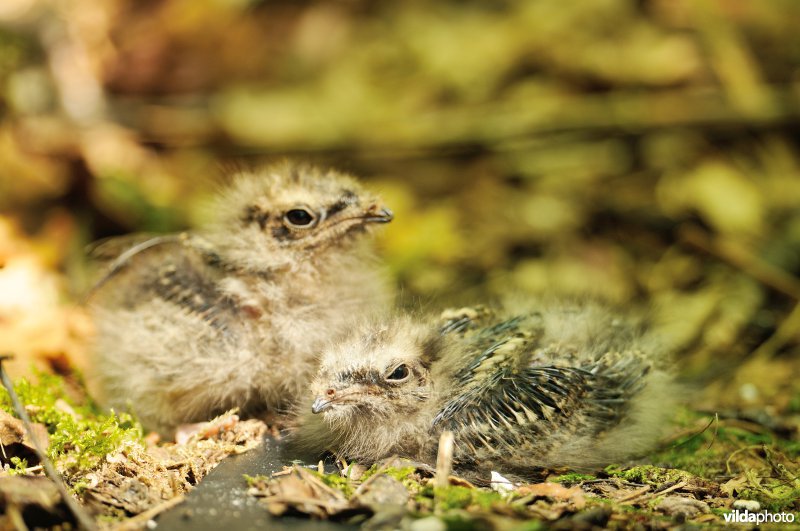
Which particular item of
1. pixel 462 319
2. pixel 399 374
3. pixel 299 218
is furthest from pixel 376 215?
pixel 399 374

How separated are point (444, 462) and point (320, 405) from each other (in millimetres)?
468

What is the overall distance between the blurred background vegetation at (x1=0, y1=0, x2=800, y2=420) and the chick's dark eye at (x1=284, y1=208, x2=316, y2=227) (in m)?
1.56

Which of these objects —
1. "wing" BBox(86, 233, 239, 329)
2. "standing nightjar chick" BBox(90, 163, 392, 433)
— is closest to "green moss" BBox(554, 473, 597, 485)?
"standing nightjar chick" BBox(90, 163, 392, 433)

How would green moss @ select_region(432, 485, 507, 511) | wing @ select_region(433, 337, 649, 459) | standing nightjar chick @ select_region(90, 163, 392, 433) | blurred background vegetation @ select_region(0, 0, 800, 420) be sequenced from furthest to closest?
blurred background vegetation @ select_region(0, 0, 800, 420)
standing nightjar chick @ select_region(90, 163, 392, 433)
wing @ select_region(433, 337, 649, 459)
green moss @ select_region(432, 485, 507, 511)

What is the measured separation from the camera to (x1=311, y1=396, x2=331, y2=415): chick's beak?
2512 mm

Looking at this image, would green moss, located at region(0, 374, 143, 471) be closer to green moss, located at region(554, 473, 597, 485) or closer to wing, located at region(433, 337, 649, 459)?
wing, located at region(433, 337, 649, 459)

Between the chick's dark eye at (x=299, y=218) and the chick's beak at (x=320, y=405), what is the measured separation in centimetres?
86

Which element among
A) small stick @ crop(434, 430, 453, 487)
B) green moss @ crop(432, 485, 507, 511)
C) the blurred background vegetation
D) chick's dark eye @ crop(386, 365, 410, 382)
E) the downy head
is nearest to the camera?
green moss @ crop(432, 485, 507, 511)

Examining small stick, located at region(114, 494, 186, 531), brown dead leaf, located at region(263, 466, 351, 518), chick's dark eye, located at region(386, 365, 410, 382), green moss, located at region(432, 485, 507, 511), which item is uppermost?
chick's dark eye, located at region(386, 365, 410, 382)

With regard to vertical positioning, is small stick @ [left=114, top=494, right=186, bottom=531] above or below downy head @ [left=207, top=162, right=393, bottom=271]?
below

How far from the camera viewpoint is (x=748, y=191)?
18.3 ft

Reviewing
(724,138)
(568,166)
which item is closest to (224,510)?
(568,166)

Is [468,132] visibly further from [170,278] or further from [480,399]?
[480,399]

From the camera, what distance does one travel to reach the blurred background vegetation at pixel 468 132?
195 inches
